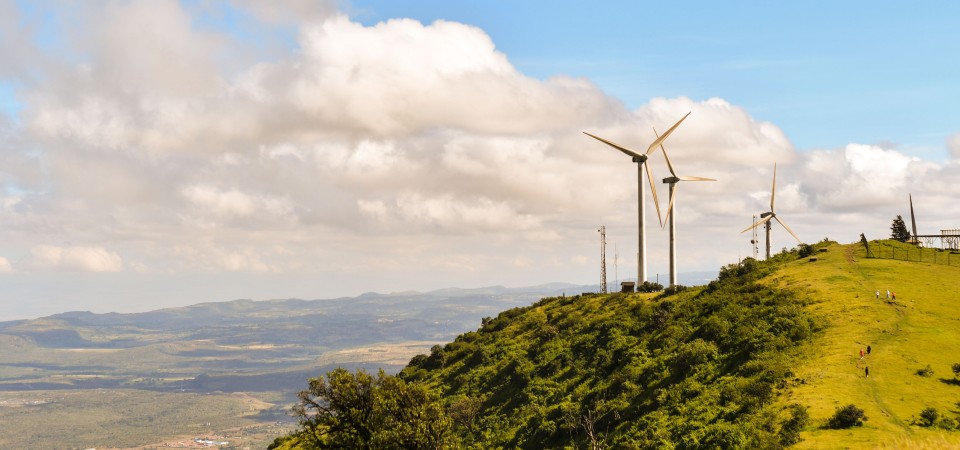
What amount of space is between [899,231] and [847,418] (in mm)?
138603

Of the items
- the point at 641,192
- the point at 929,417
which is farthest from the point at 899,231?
the point at 929,417

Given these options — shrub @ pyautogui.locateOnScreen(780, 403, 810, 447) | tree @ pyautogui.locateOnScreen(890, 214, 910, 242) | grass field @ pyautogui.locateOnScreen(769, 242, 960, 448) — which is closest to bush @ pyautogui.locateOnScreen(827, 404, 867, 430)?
grass field @ pyautogui.locateOnScreen(769, 242, 960, 448)

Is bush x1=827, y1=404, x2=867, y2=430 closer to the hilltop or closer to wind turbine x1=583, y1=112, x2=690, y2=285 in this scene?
the hilltop

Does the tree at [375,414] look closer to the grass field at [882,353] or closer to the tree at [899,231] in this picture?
the grass field at [882,353]

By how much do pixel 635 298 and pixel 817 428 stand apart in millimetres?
79320

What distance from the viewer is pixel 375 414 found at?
69.7m

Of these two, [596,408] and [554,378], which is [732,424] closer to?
[596,408]

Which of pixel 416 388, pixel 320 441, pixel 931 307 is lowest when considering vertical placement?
pixel 320 441

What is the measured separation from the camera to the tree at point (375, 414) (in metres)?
69.2

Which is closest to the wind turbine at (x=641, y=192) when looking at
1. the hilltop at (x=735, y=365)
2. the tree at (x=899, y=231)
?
the hilltop at (x=735, y=365)

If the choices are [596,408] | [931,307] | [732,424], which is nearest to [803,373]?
[732,424]

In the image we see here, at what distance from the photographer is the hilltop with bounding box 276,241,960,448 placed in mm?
68125

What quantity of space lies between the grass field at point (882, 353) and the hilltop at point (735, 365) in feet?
0.70

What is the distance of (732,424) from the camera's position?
230 feet
